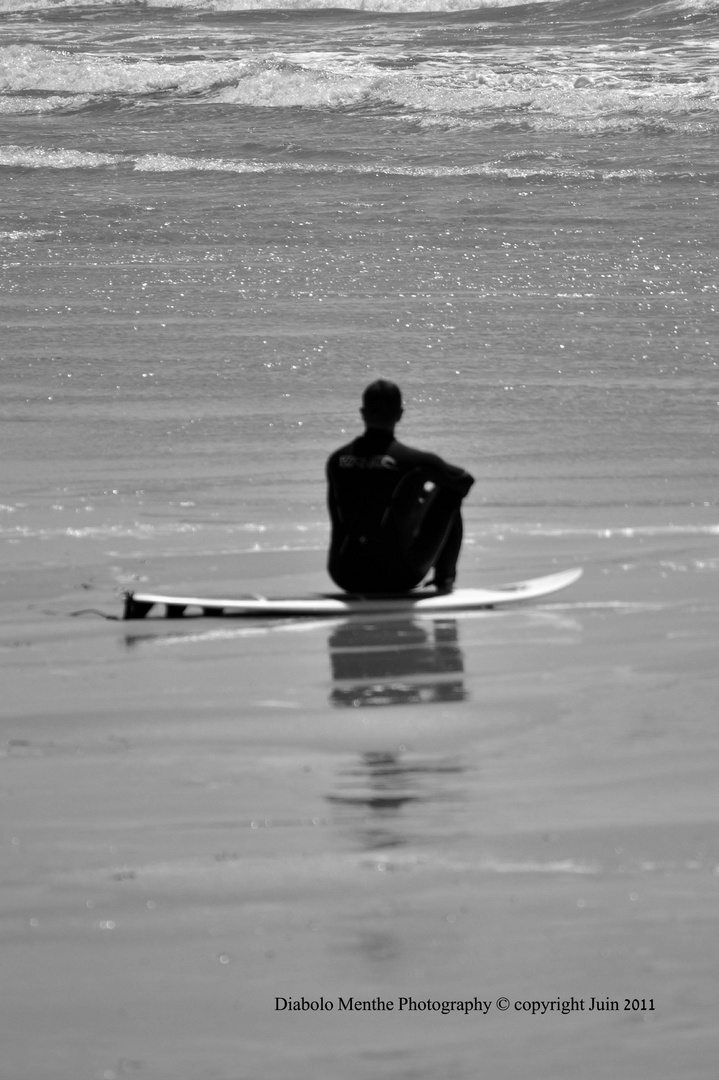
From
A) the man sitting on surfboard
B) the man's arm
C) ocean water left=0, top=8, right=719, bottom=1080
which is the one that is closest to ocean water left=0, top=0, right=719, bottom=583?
ocean water left=0, top=8, right=719, bottom=1080

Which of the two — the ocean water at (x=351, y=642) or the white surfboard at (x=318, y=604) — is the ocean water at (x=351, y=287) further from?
the white surfboard at (x=318, y=604)

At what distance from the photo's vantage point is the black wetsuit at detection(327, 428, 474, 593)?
6160 mm

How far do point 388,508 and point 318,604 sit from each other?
1.67 feet

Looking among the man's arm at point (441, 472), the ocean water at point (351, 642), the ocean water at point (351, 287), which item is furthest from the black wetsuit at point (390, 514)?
the ocean water at point (351, 287)

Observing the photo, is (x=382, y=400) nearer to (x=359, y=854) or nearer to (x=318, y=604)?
(x=318, y=604)

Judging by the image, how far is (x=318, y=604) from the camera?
6.29 metres

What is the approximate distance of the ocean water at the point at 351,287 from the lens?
8445mm

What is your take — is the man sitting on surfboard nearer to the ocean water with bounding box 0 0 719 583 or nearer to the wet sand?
the wet sand

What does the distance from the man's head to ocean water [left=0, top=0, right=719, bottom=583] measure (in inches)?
54.6

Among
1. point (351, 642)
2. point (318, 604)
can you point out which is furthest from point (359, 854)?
point (318, 604)

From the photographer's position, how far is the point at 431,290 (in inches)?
536

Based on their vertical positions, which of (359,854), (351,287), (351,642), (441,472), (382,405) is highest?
(382,405)

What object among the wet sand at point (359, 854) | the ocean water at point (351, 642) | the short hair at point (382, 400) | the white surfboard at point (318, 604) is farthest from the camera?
the white surfboard at point (318, 604)

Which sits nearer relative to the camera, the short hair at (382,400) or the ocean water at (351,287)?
the short hair at (382,400)
